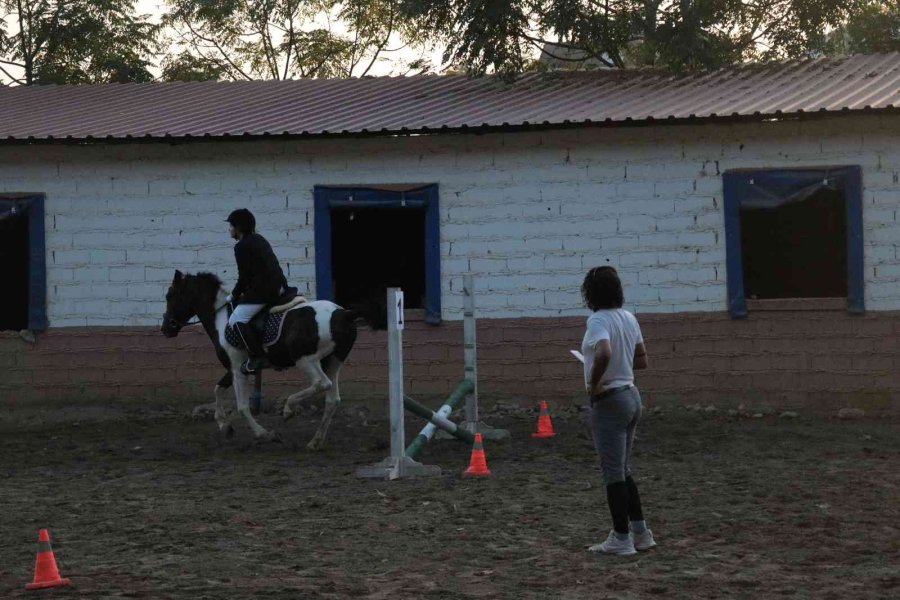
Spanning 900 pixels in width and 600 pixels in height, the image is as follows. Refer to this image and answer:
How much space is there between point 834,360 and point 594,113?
139 inches

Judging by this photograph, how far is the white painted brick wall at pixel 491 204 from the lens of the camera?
13.4 m

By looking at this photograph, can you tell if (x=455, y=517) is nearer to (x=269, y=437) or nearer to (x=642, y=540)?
(x=642, y=540)

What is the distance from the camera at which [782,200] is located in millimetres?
13344

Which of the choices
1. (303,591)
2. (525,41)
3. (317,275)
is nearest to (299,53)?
(525,41)

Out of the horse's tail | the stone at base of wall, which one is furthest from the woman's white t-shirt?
the stone at base of wall

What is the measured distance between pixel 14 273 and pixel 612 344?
10.6 metres

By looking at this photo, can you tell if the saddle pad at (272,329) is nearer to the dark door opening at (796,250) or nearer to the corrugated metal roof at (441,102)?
the corrugated metal roof at (441,102)

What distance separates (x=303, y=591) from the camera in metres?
5.90

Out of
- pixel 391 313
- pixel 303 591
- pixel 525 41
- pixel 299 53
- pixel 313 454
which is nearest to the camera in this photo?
pixel 303 591

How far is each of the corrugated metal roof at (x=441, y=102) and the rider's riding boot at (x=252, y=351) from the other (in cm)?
335

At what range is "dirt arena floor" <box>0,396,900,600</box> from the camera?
20.0ft

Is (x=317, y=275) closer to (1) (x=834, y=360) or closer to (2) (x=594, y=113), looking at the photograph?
(2) (x=594, y=113)

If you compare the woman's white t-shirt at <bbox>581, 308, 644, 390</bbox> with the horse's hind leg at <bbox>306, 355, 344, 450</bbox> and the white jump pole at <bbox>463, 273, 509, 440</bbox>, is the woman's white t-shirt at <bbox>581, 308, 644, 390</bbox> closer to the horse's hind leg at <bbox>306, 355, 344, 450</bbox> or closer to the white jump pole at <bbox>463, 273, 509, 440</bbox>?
the white jump pole at <bbox>463, 273, 509, 440</bbox>

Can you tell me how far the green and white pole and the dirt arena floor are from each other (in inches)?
8.6
